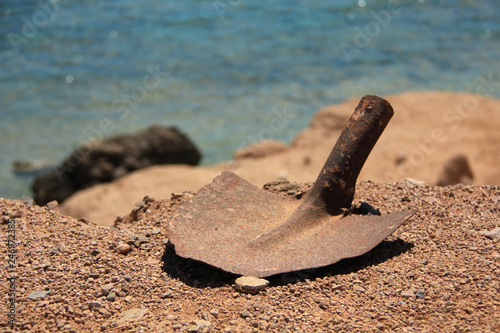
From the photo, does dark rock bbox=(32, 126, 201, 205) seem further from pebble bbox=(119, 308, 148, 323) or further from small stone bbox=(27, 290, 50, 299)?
pebble bbox=(119, 308, 148, 323)

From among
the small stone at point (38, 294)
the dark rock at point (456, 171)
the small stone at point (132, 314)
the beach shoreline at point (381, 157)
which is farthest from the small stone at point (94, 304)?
the dark rock at point (456, 171)

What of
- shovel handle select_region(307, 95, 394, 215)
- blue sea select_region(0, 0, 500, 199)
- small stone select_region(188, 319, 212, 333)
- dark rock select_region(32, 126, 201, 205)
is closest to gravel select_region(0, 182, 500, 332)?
small stone select_region(188, 319, 212, 333)

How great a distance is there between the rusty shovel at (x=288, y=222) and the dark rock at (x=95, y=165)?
5287 millimetres

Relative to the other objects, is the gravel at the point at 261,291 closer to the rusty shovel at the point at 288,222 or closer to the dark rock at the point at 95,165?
the rusty shovel at the point at 288,222

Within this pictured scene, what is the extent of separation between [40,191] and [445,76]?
293 inches

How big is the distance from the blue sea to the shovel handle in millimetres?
6073

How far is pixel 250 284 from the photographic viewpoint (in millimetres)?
2848

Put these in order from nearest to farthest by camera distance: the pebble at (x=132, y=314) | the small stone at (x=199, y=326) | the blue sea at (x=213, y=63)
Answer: the small stone at (x=199, y=326)
the pebble at (x=132, y=314)
the blue sea at (x=213, y=63)

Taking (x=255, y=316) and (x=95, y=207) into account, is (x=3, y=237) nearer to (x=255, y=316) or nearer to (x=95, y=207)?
(x=255, y=316)

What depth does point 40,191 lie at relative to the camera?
28.2 ft

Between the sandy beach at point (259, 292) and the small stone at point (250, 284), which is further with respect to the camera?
Result: the small stone at point (250, 284)

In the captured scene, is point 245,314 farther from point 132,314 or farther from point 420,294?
point 420,294

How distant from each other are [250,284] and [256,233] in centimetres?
48

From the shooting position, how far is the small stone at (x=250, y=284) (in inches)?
112
